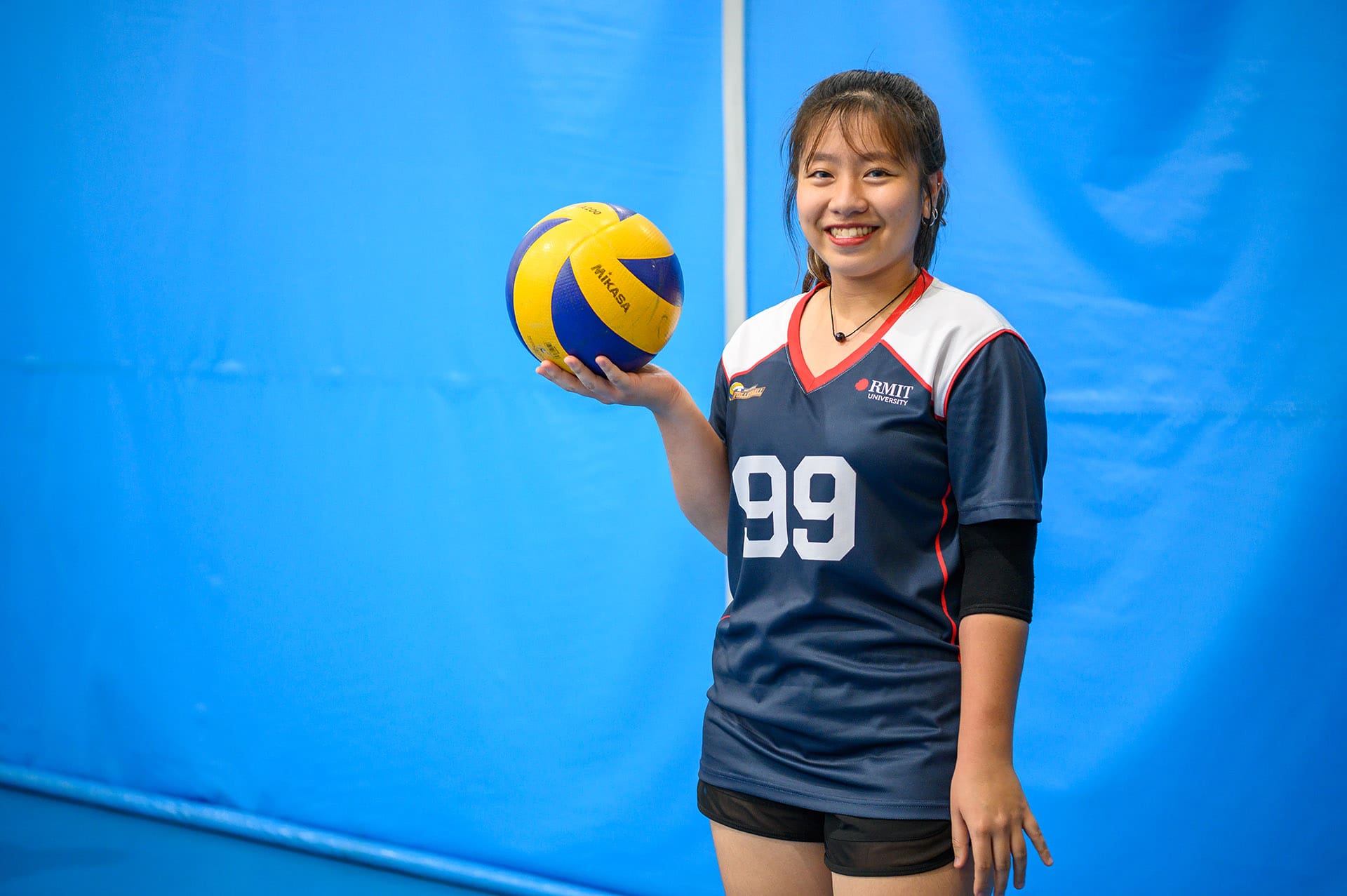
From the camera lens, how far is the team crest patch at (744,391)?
137cm

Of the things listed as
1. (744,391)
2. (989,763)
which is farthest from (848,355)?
(989,763)

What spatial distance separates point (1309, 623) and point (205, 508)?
2.82 m

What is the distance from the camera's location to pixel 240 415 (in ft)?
10.1

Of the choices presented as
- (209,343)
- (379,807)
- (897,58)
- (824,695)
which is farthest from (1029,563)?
(209,343)

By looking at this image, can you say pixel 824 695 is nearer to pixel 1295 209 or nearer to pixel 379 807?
pixel 1295 209

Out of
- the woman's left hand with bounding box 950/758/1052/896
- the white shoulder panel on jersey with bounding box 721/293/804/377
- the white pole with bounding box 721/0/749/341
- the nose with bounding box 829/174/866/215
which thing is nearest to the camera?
the woman's left hand with bounding box 950/758/1052/896

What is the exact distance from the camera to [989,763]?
1.18 metres

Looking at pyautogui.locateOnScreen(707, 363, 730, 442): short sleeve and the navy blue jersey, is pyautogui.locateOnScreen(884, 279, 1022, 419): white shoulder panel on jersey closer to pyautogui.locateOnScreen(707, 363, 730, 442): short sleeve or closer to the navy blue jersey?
the navy blue jersey

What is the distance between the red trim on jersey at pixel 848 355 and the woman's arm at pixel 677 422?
0.16 metres

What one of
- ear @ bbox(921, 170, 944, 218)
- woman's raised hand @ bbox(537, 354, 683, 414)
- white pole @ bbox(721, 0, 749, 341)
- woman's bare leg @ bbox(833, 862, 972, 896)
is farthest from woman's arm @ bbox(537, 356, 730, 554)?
white pole @ bbox(721, 0, 749, 341)

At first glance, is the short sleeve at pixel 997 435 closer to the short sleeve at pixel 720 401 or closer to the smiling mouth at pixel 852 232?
the smiling mouth at pixel 852 232

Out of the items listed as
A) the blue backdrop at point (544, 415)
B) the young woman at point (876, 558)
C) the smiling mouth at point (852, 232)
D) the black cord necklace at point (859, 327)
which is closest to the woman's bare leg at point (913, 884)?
the young woman at point (876, 558)

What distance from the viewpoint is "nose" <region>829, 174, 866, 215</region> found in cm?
128

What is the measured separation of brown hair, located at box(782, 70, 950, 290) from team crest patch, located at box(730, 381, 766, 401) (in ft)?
0.87
